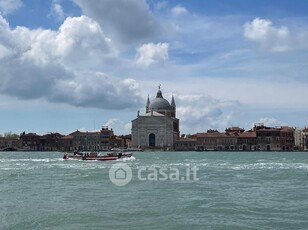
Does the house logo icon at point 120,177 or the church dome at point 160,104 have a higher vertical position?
the church dome at point 160,104

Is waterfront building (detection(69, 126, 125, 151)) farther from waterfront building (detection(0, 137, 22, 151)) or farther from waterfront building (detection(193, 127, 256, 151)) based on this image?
waterfront building (detection(193, 127, 256, 151))

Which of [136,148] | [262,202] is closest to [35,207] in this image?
[262,202]

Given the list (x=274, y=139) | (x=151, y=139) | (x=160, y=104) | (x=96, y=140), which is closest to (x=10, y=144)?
→ (x=96, y=140)

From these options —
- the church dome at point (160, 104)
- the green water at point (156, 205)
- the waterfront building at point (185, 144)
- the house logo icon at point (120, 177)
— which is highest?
the church dome at point (160, 104)

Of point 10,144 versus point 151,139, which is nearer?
point 151,139

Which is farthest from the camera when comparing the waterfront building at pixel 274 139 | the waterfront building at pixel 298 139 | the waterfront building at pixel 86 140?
the waterfront building at pixel 86 140

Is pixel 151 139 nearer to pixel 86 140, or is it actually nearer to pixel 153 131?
pixel 153 131

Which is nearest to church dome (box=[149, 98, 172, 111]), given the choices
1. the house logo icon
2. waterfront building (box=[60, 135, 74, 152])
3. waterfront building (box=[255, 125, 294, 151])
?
waterfront building (box=[60, 135, 74, 152])

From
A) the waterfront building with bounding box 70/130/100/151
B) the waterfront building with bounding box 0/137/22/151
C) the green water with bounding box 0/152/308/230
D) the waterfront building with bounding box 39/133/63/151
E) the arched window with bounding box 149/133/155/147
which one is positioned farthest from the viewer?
the waterfront building with bounding box 0/137/22/151

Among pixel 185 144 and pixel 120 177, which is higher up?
pixel 185 144

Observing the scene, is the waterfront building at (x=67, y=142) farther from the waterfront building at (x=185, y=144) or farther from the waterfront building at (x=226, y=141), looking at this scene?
the waterfront building at (x=226, y=141)

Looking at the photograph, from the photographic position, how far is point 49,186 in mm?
25719

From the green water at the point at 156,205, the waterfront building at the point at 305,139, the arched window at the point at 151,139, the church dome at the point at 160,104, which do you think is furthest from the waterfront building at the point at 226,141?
the green water at the point at 156,205

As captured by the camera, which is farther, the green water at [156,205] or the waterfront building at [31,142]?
the waterfront building at [31,142]
